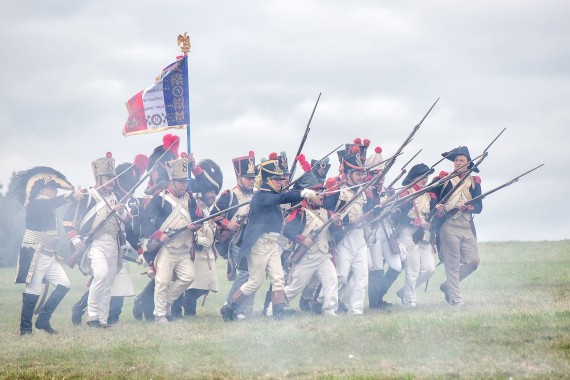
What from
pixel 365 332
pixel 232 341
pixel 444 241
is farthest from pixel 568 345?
pixel 444 241

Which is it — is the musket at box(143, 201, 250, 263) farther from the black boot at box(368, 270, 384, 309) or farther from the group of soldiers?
the black boot at box(368, 270, 384, 309)

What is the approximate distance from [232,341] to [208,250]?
168 inches

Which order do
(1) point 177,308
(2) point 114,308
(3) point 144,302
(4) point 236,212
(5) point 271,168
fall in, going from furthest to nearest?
1. (3) point 144,302
2. (1) point 177,308
3. (2) point 114,308
4. (4) point 236,212
5. (5) point 271,168

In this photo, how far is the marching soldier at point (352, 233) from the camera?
54.3 ft

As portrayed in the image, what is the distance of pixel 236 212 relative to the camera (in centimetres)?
1727

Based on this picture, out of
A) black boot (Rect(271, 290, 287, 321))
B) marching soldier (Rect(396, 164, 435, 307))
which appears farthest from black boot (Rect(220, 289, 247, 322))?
marching soldier (Rect(396, 164, 435, 307))

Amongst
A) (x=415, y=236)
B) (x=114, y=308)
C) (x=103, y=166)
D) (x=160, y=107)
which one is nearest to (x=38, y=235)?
(x=103, y=166)

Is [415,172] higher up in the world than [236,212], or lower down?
higher up

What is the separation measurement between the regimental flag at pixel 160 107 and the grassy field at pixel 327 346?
11.9 ft

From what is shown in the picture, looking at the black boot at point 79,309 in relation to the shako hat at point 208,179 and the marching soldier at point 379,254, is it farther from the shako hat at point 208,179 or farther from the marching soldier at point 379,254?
the marching soldier at point 379,254

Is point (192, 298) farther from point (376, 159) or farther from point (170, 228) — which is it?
point (376, 159)

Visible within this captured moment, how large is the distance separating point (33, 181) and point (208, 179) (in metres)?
3.55

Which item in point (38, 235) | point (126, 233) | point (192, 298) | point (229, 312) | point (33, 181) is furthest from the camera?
point (192, 298)

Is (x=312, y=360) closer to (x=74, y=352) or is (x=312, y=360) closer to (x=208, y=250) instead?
(x=74, y=352)
